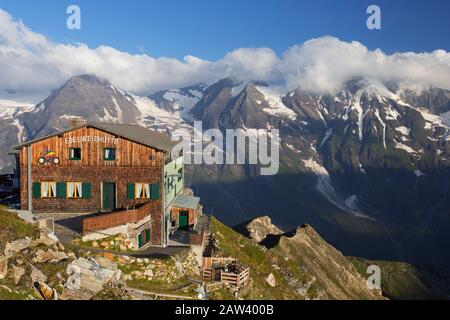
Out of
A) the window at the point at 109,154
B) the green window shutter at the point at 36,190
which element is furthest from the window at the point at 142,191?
the green window shutter at the point at 36,190

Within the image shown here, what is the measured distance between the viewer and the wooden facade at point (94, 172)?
46125mm

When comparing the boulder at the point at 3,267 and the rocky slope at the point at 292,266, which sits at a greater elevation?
the boulder at the point at 3,267

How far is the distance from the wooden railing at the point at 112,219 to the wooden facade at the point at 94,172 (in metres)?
2.95

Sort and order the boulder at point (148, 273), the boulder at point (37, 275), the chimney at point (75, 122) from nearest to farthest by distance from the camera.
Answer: the boulder at point (37, 275)
the boulder at point (148, 273)
the chimney at point (75, 122)

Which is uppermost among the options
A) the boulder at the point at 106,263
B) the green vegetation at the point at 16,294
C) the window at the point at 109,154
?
the window at the point at 109,154

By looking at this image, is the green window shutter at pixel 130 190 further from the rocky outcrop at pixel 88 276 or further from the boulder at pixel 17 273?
the boulder at pixel 17 273

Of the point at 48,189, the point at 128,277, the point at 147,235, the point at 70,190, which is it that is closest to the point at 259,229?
the point at 147,235

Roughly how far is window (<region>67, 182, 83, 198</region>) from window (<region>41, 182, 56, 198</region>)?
157 centimetres

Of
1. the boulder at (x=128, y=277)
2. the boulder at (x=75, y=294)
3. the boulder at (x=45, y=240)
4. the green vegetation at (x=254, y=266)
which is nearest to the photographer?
the boulder at (x=75, y=294)

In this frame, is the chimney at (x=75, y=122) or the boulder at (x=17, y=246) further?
the chimney at (x=75, y=122)

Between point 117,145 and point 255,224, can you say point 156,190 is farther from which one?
point 255,224

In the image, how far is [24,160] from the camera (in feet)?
154

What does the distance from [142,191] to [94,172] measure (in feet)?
17.2

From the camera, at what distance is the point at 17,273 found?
2662 centimetres
